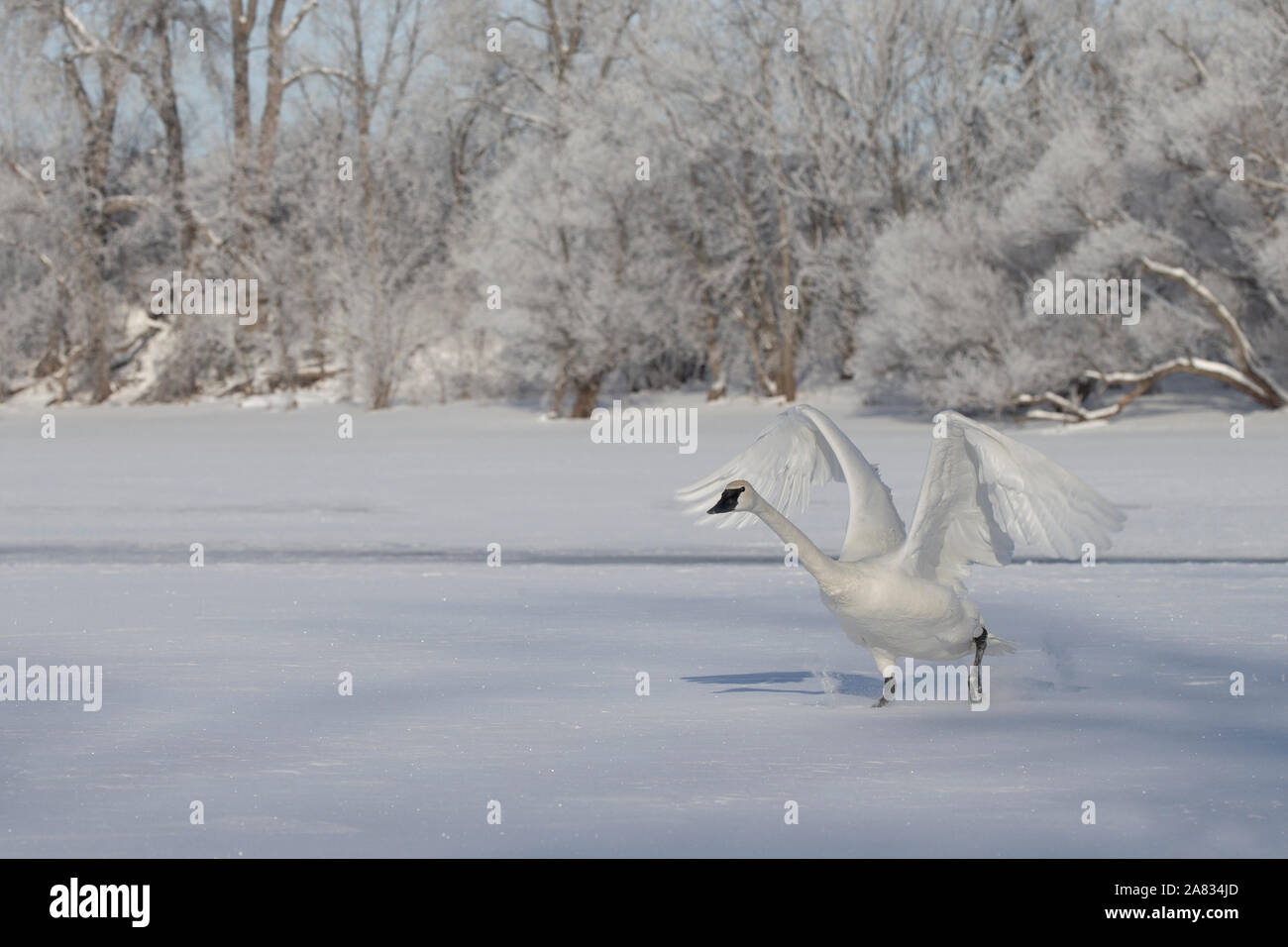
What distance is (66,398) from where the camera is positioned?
3584cm

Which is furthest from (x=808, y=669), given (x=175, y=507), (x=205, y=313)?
(x=205, y=313)

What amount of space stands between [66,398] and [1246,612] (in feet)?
103

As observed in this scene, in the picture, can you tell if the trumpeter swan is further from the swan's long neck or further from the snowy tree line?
the snowy tree line

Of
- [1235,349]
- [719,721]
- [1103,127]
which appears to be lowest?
[719,721]

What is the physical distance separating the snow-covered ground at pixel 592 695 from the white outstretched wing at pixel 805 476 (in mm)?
646

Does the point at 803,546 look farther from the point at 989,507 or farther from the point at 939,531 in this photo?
the point at 989,507

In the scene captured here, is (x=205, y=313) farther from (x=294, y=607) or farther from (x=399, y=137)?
(x=294, y=607)

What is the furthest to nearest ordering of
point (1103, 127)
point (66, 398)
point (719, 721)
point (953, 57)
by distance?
point (66, 398) → point (953, 57) → point (1103, 127) → point (719, 721)

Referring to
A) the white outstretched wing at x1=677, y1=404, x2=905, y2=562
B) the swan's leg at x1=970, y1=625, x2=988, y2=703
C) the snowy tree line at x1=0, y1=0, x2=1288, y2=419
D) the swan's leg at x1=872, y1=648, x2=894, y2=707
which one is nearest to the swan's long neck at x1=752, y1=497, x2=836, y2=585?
the white outstretched wing at x1=677, y1=404, x2=905, y2=562

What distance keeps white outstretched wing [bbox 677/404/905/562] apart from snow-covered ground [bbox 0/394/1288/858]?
646mm

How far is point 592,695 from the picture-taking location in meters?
6.33

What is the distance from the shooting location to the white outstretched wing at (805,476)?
5.73 metres

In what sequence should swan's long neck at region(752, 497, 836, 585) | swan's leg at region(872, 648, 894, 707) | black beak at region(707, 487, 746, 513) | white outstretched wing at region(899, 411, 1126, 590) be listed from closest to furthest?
swan's long neck at region(752, 497, 836, 585) → white outstretched wing at region(899, 411, 1126, 590) → black beak at region(707, 487, 746, 513) → swan's leg at region(872, 648, 894, 707)

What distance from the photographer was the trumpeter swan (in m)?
5.52
